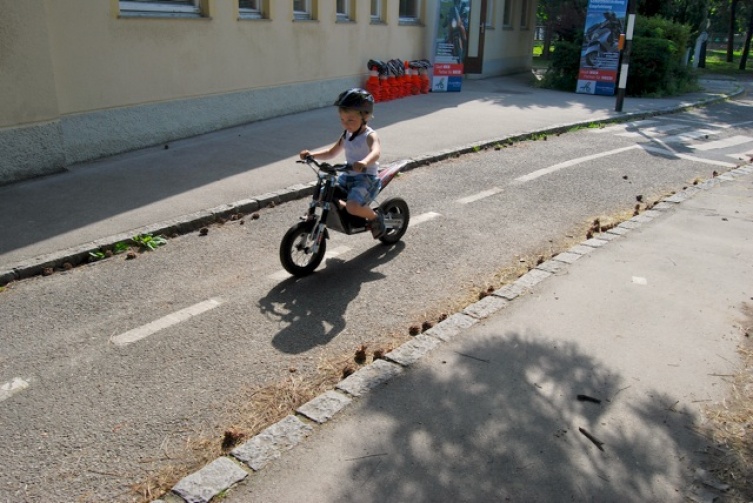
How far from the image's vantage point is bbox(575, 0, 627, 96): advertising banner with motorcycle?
62.1 feet

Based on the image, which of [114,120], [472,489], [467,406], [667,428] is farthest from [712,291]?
[114,120]

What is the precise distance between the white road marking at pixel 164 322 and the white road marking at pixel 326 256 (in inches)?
25.2

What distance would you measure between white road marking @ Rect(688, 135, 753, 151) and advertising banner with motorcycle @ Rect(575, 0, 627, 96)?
19.3ft

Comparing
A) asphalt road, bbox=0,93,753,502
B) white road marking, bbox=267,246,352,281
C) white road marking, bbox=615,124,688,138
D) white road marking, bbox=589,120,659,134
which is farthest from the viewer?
white road marking, bbox=589,120,659,134

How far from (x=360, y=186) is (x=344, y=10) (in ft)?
36.3

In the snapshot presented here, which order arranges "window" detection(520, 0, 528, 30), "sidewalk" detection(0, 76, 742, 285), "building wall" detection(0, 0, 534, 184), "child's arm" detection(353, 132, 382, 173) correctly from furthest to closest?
1. "window" detection(520, 0, 528, 30)
2. "building wall" detection(0, 0, 534, 184)
3. "sidewalk" detection(0, 76, 742, 285)
4. "child's arm" detection(353, 132, 382, 173)

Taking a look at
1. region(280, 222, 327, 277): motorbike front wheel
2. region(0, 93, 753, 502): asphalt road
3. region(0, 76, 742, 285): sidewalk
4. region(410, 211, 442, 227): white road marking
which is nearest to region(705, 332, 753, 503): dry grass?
region(0, 93, 753, 502): asphalt road

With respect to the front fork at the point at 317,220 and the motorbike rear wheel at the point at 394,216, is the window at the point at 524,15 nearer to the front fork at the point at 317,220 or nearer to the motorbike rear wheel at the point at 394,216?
the motorbike rear wheel at the point at 394,216

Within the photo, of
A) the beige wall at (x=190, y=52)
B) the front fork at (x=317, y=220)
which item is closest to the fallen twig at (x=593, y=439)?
the front fork at (x=317, y=220)

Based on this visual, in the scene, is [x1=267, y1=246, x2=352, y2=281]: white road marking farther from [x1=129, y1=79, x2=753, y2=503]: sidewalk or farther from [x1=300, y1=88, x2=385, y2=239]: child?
[x1=129, y1=79, x2=753, y2=503]: sidewalk

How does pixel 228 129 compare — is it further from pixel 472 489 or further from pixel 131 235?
pixel 472 489

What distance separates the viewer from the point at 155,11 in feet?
35.8

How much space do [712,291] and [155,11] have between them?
29.5 feet

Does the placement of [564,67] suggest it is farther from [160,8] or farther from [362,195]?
[362,195]
